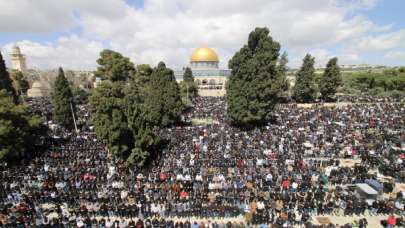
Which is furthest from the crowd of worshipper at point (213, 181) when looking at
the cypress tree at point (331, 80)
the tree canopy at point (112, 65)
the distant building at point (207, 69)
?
the distant building at point (207, 69)

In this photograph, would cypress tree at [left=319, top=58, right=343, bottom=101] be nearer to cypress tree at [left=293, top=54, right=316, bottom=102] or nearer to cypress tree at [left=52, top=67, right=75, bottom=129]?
cypress tree at [left=293, top=54, right=316, bottom=102]

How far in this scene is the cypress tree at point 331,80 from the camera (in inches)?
1821

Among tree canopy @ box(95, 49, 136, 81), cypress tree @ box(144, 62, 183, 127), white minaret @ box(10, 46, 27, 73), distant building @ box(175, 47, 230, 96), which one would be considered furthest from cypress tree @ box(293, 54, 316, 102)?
white minaret @ box(10, 46, 27, 73)

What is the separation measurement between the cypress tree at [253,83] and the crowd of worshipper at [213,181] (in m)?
3.18

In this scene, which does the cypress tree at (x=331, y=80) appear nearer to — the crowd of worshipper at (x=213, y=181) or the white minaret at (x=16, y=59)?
the crowd of worshipper at (x=213, y=181)

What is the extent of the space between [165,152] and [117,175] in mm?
4716

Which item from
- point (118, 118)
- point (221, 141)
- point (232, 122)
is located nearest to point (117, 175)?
point (118, 118)

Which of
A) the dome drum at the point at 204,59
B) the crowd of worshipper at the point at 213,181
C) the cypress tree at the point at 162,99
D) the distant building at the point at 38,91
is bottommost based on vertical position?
the crowd of worshipper at the point at 213,181

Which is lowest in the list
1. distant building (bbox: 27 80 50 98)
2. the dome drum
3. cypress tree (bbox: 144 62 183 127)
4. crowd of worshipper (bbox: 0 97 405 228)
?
crowd of worshipper (bbox: 0 97 405 228)

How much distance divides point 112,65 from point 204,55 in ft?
193

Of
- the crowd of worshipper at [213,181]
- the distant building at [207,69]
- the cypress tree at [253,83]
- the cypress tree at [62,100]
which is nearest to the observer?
the crowd of worshipper at [213,181]

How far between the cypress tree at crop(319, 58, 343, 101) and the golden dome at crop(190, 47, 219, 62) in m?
48.0

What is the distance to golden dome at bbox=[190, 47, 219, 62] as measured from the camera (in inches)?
3553

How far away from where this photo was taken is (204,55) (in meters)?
90.6
